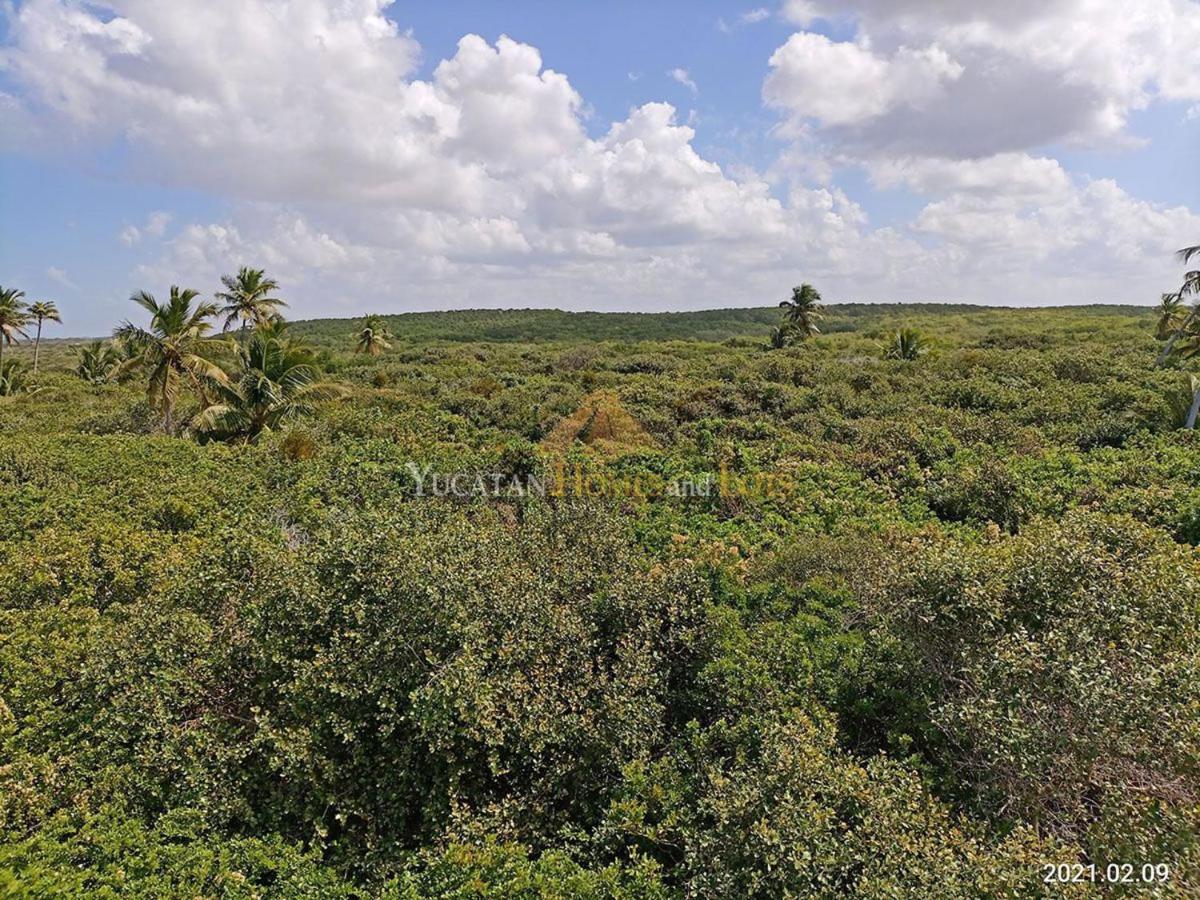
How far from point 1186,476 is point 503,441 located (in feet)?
A: 55.5

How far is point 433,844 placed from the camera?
6.47 meters

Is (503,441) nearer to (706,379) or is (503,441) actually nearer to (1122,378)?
(706,379)

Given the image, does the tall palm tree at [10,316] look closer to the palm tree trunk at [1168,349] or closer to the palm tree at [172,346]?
the palm tree at [172,346]

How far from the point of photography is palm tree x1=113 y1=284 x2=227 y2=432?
1753cm

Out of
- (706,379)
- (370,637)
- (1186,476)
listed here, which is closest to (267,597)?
(370,637)

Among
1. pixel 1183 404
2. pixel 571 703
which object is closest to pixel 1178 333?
pixel 1183 404

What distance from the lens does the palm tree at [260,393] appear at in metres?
18.2

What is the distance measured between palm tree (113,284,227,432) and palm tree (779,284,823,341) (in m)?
38.5

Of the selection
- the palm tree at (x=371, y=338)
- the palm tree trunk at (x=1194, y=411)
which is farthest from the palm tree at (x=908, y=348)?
the palm tree at (x=371, y=338)

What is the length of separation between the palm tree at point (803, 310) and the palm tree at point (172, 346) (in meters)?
38.5

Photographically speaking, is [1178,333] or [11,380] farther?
[11,380]

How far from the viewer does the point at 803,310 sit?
156 feet

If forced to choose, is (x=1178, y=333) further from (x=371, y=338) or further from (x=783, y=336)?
(x=371, y=338)

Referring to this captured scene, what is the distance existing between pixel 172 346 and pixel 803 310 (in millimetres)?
40025
